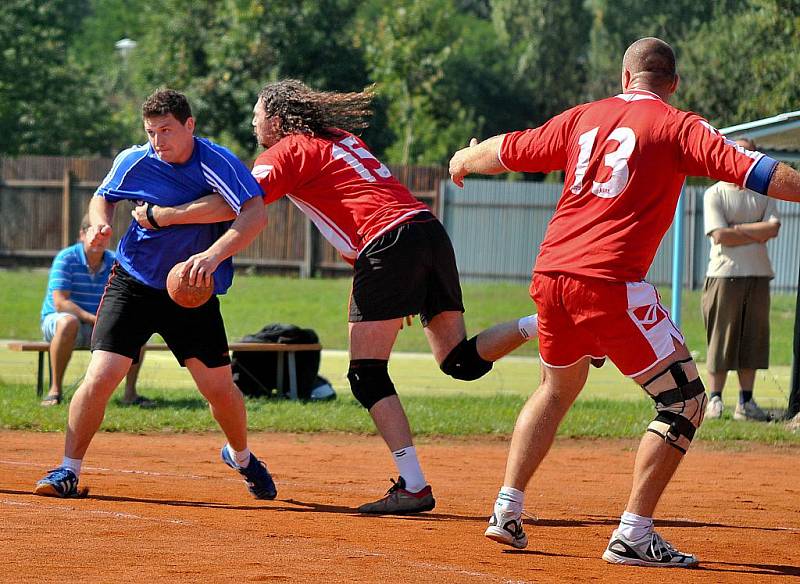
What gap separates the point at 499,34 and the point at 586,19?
345 centimetres

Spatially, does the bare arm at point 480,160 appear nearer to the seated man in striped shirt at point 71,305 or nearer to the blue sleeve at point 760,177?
the blue sleeve at point 760,177

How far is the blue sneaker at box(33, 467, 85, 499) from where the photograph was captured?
6.68 metres

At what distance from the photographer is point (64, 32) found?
1559 inches

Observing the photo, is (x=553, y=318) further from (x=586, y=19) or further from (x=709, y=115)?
(x=586, y=19)

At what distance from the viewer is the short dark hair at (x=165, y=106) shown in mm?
6609

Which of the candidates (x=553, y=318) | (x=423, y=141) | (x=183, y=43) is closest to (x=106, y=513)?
(x=553, y=318)

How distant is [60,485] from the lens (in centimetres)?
668

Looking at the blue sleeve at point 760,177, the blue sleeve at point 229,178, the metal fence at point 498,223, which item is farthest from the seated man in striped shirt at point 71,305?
the metal fence at point 498,223

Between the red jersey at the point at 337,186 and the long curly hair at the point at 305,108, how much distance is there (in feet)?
0.22

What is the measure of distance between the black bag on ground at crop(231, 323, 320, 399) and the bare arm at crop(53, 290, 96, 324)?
150 cm

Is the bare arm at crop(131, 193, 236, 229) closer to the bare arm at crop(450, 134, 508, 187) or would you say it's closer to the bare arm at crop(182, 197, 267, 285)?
the bare arm at crop(182, 197, 267, 285)

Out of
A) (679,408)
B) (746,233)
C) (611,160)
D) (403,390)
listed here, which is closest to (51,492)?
(679,408)

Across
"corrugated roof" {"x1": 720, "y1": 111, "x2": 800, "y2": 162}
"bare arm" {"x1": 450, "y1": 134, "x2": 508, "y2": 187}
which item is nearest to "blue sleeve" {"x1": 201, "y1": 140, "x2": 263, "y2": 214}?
"bare arm" {"x1": 450, "y1": 134, "x2": 508, "y2": 187}

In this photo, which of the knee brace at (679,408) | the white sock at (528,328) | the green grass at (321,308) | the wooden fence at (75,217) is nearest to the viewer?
the knee brace at (679,408)
